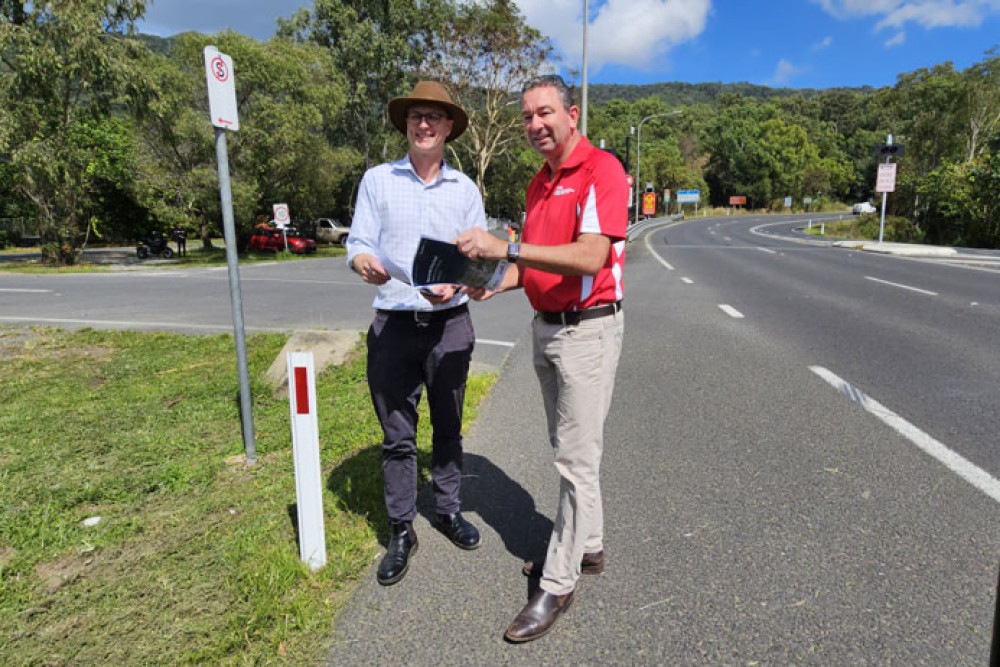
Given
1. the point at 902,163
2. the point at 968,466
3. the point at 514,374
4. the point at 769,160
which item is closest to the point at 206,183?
the point at 514,374

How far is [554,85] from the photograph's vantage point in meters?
2.32

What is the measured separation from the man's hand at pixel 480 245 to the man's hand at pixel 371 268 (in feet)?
2.11

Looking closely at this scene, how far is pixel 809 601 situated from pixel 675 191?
92988mm

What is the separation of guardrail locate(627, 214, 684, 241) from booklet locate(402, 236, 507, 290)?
109 feet

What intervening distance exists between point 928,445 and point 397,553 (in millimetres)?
3525

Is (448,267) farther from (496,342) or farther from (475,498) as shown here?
(496,342)

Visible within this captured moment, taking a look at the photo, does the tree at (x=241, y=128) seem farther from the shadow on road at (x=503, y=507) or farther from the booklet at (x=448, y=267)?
the booklet at (x=448, y=267)

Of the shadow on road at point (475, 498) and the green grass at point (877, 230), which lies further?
the green grass at point (877, 230)

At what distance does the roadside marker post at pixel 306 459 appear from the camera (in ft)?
8.60

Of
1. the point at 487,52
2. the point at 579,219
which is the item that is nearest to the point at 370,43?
the point at 487,52

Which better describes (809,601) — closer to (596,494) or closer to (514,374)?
(596,494)

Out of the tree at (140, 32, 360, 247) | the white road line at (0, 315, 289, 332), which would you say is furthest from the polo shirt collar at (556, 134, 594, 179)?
the tree at (140, 32, 360, 247)

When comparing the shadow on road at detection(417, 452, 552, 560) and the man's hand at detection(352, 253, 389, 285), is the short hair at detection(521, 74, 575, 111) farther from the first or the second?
the shadow on road at detection(417, 452, 552, 560)

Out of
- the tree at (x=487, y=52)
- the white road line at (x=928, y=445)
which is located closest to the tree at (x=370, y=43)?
the tree at (x=487, y=52)
